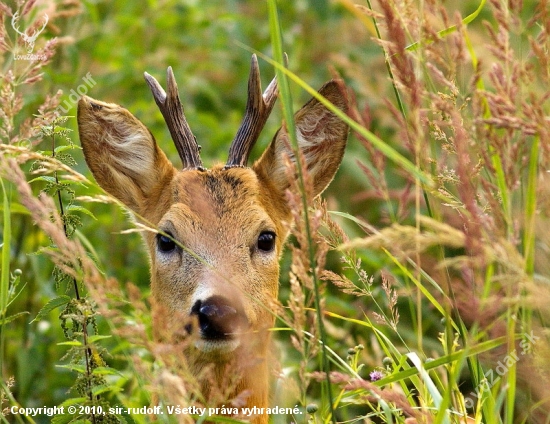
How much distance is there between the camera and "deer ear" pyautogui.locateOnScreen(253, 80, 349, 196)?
4591 millimetres

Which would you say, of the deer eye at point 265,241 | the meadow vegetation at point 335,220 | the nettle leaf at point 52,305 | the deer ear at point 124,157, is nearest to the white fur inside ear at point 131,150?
the deer ear at point 124,157

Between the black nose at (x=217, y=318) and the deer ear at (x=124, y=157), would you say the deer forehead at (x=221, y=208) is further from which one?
Answer: the black nose at (x=217, y=318)

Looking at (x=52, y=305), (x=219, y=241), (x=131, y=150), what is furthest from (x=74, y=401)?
(x=131, y=150)

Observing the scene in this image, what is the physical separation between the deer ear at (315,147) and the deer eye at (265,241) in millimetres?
443

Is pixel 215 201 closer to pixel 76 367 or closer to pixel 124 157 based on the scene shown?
pixel 124 157

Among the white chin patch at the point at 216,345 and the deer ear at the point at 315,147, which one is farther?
the deer ear at the point at 315,147

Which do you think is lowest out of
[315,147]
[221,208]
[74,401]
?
[74,401]

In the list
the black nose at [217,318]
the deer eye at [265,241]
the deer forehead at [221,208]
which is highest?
the deer forehead at [221,208]

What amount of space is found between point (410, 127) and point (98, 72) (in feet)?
14.7

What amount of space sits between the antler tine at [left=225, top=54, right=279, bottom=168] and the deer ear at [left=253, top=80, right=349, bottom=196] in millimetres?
116

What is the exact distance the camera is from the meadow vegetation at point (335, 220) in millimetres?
2332

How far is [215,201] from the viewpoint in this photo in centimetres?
430

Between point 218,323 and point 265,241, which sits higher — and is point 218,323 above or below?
below

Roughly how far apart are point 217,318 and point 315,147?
1702 mm
